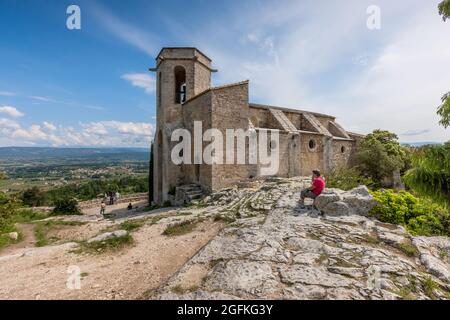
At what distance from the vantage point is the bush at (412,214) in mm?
5805

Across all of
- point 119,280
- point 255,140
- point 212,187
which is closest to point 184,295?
point 119,280

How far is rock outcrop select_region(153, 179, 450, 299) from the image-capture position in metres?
2.99

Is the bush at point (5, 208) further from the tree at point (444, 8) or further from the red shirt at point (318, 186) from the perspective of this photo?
the tree at point (444, 8)

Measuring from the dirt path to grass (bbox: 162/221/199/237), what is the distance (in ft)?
0.75

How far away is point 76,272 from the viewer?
4.33 meters

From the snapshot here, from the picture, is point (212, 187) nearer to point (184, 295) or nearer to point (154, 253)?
point (154, 253)

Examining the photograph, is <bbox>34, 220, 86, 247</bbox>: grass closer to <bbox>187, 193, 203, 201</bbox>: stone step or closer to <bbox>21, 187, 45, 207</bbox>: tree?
<bbox>187, 193, 203, 201</bbox>: stone step

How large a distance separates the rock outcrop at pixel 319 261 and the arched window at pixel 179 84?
1340 centimetres

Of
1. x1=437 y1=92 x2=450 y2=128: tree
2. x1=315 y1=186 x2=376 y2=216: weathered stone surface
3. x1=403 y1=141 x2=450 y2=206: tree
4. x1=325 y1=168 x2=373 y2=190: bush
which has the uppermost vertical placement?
x1=437 y1=92 x2=450 y2=128: tree

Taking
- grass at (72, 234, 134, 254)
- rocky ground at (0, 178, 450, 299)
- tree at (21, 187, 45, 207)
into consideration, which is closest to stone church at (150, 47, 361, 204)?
grass at (72, 234, 134, 254)

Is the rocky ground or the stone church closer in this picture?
the rocky ground

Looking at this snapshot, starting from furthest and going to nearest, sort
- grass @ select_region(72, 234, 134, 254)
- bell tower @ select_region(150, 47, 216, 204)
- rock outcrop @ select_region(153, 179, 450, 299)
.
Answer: bell tower @ select_region(150, 47, 216, 204)
grass @ select_region(72, 234, 134, 254)
rock outcrop @ select_region(153, 179, 450, 299)

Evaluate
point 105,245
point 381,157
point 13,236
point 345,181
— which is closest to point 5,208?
point 13,236

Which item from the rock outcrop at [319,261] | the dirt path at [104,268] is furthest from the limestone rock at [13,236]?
the rock outcrop at [319,261]
